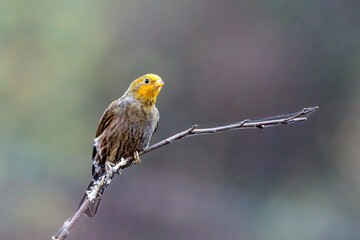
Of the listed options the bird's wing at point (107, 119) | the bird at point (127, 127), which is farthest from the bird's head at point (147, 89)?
the bird's wing at point (107, 119)

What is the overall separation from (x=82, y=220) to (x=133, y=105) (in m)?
2.26

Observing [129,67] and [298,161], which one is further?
[129,67]

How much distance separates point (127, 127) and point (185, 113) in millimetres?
9003

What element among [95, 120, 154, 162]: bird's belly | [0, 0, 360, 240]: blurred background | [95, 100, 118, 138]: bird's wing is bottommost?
[95, 120, 154, 162]: bird's belly

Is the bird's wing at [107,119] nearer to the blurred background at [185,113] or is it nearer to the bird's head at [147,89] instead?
the bird's head at [147,89]

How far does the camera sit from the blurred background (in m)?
12.2

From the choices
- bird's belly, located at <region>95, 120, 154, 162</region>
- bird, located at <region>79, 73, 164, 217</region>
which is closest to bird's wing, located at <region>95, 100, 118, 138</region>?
bird, located at <region>79, 73, 164, 217</region>

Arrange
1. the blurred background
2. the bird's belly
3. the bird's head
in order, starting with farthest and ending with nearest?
the blurred background, the bird's head, the bird's belly

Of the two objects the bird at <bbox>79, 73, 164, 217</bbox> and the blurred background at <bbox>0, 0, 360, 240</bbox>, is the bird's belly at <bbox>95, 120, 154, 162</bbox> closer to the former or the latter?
the bird at <bbox>79, 73, 164, 217</bbox>

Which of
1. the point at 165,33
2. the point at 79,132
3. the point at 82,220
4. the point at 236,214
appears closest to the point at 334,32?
the point at 165,33

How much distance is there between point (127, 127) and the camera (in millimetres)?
4480

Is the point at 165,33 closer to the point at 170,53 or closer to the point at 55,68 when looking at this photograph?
the point at 170,53

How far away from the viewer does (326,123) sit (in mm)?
13773

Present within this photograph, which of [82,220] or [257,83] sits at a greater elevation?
[257,83]
